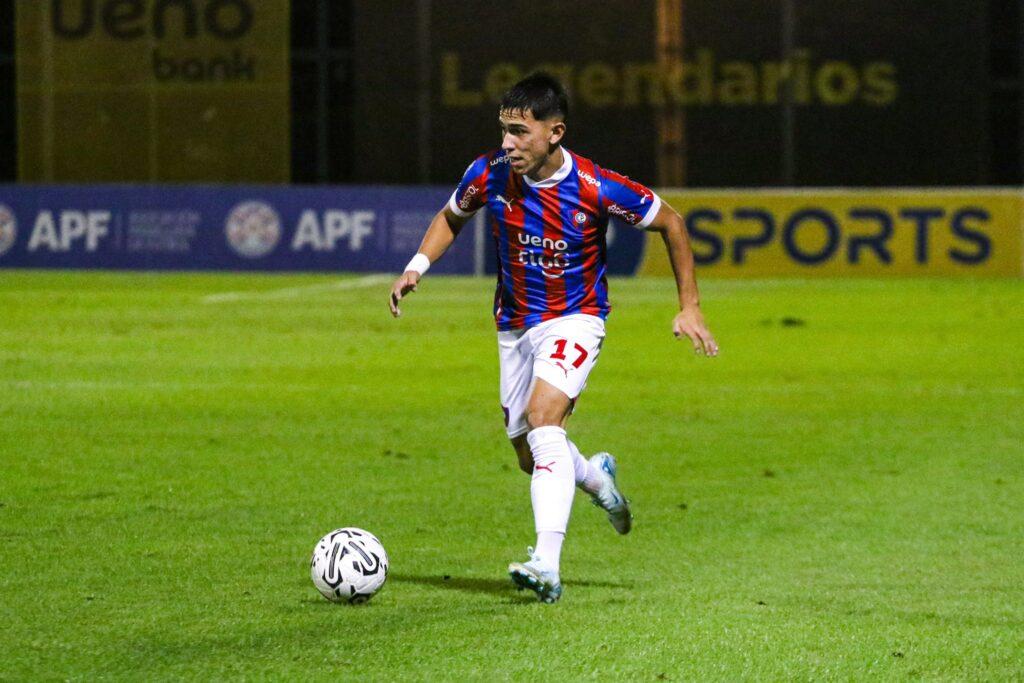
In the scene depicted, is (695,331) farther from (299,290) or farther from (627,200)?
(299,290)

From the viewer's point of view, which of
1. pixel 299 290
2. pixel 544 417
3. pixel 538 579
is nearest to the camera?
pixel 538 579

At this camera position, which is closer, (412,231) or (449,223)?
(449,223)

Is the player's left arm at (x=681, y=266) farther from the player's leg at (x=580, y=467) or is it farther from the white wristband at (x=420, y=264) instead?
the white wristband at (x=420, y=264)

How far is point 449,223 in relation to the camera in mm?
8141

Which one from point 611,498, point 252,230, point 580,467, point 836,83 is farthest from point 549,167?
point 836,83

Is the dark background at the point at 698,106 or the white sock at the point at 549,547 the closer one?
the white sock at the point at 549,547

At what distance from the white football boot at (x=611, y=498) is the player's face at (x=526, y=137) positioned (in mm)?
1386

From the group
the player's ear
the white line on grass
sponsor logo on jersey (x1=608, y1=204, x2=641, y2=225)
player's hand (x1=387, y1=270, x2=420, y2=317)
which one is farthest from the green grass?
the white line on grass

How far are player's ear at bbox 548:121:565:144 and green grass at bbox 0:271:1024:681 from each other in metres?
1.74

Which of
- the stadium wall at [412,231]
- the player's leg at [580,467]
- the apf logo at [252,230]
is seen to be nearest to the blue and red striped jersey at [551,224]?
the player's leg at [580,467]

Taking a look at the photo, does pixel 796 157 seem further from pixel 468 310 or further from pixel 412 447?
pixel 412 447

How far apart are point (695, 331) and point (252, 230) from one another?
25364 mm

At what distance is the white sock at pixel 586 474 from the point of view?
7.93 m

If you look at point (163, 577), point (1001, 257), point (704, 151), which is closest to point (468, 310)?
point (1001, 257)
